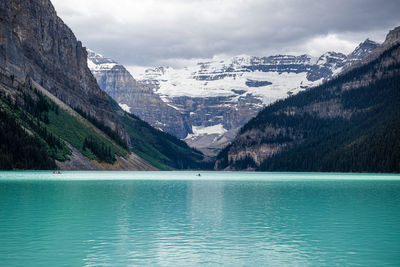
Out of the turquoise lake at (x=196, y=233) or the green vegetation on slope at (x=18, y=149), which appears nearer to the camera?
the turquoise lake at (x=196, y=233)

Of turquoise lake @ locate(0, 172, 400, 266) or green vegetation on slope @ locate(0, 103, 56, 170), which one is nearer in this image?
turquoise lake @ locate(0, 172, 400, 266)

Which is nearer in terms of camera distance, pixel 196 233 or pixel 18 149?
pixel 196 233

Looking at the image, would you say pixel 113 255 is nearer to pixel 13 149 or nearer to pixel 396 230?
pixel 396 230

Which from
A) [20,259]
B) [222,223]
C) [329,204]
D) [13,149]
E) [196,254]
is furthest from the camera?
[13,149]

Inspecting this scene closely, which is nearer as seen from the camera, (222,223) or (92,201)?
(222,223)

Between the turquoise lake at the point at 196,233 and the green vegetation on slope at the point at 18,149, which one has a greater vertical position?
the green vegetation on slope at the point at 18,149

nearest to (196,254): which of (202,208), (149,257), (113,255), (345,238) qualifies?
(149,257)

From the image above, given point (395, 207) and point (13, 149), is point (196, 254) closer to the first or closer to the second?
point (395, 207)

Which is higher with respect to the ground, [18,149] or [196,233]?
[18,149]

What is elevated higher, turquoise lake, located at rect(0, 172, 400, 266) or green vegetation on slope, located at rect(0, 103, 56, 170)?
green vegetation on slope, located at rect(0, 103, 56, 170)

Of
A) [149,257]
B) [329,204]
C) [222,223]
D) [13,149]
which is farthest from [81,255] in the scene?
[13,149]

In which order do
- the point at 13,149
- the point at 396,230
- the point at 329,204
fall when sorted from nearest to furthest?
1. the point at 396,230
2. the point at 329,204
3. the point at 13,149

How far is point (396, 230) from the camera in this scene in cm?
4403

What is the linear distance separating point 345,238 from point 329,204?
27964 mm
